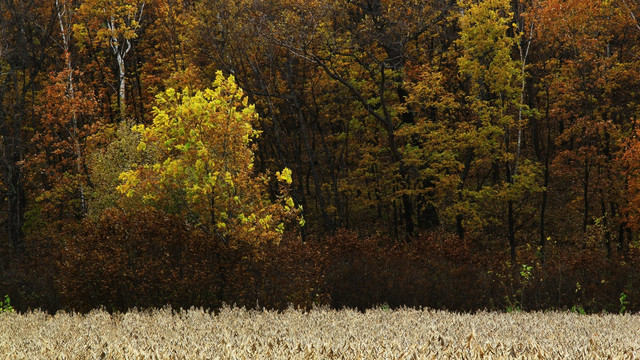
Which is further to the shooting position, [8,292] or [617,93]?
[617,93]

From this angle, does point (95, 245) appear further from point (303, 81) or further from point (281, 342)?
point (303, 81)

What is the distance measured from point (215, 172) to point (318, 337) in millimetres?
6210

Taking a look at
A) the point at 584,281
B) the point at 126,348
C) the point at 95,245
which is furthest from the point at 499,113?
the point at 126,348

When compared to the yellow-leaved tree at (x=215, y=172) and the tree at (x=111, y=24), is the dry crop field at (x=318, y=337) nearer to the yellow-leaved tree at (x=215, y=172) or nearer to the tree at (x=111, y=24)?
the yellow-leaved tree at (x=215, y=172)

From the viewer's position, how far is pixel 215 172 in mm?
10867

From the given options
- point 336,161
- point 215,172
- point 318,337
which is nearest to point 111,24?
point 336,161

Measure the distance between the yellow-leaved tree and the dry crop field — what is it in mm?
3934

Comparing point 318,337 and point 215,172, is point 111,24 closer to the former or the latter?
point 215,172

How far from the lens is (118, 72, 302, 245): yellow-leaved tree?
11.0 m

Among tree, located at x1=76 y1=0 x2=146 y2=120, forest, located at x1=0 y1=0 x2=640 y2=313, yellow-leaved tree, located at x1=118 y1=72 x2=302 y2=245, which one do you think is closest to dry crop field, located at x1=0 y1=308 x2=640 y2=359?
forest, located at x1=0 y1=0 x2=640 y2=313

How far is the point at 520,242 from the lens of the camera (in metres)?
24.7

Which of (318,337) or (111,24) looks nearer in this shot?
(318,337)

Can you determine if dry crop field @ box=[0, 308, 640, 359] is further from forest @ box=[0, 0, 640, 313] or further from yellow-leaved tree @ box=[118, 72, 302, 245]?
yellow-leaved tree @ box=[118, 72, 302, 245]

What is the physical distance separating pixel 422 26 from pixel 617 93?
7.40m
